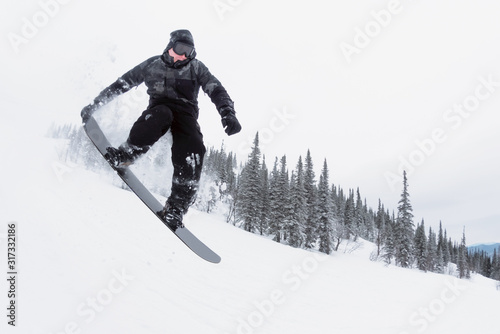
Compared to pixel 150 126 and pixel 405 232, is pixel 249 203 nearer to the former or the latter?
pixel 405 232

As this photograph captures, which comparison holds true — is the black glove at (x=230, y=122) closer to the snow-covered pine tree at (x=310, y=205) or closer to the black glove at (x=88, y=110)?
the black glove at (x=88, y=110)

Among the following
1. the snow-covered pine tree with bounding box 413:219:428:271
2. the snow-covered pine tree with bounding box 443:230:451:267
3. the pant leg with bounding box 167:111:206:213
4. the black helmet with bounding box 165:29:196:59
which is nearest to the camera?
the black helmet with bounding box 165:29:196:59

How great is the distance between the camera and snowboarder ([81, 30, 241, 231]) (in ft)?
12.9

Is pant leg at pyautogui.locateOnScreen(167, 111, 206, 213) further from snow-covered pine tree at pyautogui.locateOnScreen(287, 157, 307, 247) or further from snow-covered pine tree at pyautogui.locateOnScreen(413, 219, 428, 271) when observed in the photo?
snow-covered pine tree at pyautogui.locateOnScreen(413, 219, 428, 271)

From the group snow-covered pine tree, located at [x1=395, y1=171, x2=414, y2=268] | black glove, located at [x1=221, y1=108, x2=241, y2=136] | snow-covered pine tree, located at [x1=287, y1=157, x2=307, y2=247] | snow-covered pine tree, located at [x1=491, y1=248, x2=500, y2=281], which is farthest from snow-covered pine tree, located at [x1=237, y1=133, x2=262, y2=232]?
snow-covered pine tree, located at [x1=491, y1=248, x2=500, y2=281]

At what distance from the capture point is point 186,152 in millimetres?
4176

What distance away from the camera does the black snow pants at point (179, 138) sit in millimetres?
3943

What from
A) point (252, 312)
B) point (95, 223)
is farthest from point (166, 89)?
point (95, 223)

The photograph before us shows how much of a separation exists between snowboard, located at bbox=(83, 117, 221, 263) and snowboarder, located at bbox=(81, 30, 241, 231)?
0.26m

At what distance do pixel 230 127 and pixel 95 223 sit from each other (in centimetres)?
946

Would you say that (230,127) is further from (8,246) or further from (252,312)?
(252,312)

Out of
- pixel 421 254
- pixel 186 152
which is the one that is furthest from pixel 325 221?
pixel 186 152

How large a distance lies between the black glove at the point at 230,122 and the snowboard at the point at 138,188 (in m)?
1.97

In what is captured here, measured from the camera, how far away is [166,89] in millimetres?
4059
